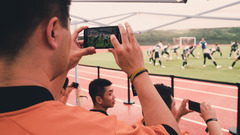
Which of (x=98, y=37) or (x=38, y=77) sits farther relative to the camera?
(x=98, y=37)

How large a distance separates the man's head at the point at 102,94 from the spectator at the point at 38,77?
2631mm

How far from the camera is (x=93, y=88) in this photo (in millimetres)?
3531

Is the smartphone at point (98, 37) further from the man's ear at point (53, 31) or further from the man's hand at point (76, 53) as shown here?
the man's ear at point (53, 31)

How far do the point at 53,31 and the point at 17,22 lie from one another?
0.39ft

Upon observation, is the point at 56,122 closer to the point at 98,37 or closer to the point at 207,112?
the point at 98,37

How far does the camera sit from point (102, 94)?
341 cm

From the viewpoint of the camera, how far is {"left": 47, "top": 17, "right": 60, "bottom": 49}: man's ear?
0.68 metres

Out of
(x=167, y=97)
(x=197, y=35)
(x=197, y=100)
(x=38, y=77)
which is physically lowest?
(x=197, y=100)

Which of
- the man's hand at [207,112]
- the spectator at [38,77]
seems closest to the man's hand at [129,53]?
the spectator at [38,77]

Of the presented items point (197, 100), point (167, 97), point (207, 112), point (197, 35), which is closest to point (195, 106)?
point (207, 112)

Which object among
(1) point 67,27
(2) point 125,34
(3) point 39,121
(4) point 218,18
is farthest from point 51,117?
(4) point 218,18

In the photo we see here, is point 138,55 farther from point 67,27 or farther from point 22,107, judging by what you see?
point 22,107

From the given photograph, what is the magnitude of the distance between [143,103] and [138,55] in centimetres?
21

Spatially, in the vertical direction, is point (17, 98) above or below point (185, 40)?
below
